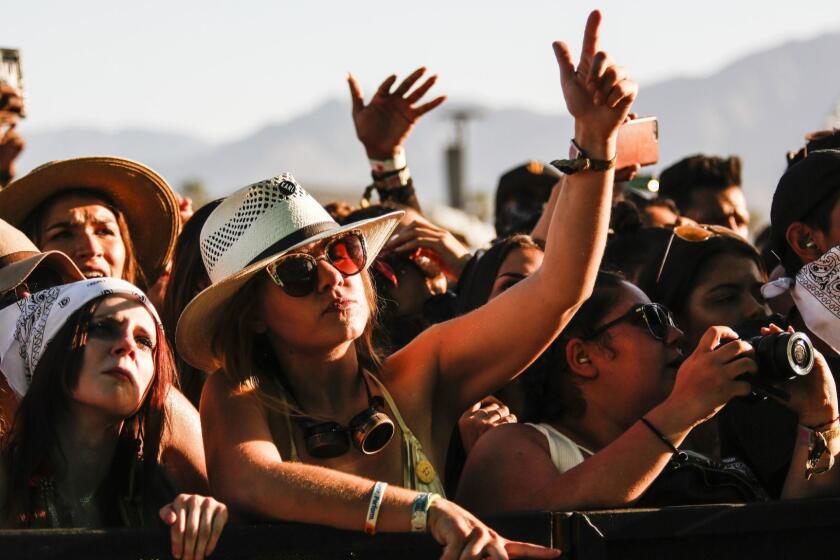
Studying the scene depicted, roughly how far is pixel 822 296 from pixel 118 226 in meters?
2.58

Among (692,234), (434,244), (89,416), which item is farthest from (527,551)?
(434,244)

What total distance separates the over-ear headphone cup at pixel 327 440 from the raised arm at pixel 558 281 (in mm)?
364

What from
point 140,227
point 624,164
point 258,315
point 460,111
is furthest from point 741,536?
point 460,111

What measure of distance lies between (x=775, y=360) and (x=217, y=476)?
4.39 ft

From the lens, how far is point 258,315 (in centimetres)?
345

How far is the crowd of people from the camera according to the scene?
3.04 meters

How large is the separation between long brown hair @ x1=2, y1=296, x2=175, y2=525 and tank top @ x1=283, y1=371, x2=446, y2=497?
34cm

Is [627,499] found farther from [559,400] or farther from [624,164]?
[624,164]

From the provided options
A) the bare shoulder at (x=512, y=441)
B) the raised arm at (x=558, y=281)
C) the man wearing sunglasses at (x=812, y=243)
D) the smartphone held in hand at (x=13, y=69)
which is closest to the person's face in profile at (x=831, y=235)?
the man wearing sunglasses at (x=812, y=243)

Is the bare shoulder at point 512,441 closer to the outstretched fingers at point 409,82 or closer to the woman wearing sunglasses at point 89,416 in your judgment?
the woman wearing sunglasses at point 89,416

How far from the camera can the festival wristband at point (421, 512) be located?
2.75 metres

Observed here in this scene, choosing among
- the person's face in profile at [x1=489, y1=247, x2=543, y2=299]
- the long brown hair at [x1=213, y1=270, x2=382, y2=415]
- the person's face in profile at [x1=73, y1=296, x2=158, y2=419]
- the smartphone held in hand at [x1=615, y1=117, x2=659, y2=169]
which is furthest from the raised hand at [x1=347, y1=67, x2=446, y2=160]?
the person's face in profile at [x1=73, y1=296, x2=158, y2=419]

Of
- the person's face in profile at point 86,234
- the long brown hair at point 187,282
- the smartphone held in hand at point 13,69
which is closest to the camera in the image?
the long brown hair at point 187,282

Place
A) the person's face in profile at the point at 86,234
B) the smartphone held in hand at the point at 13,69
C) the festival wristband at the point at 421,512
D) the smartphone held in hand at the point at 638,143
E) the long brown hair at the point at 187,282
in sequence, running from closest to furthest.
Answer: the festival wristband at the point at 421,512
the long brown hair at the point at 187,282
the smartphone held in hand at the point at 638,143
the person's face in profile at the point at 86,234
the smartphone held in hand at the point at 13,69
